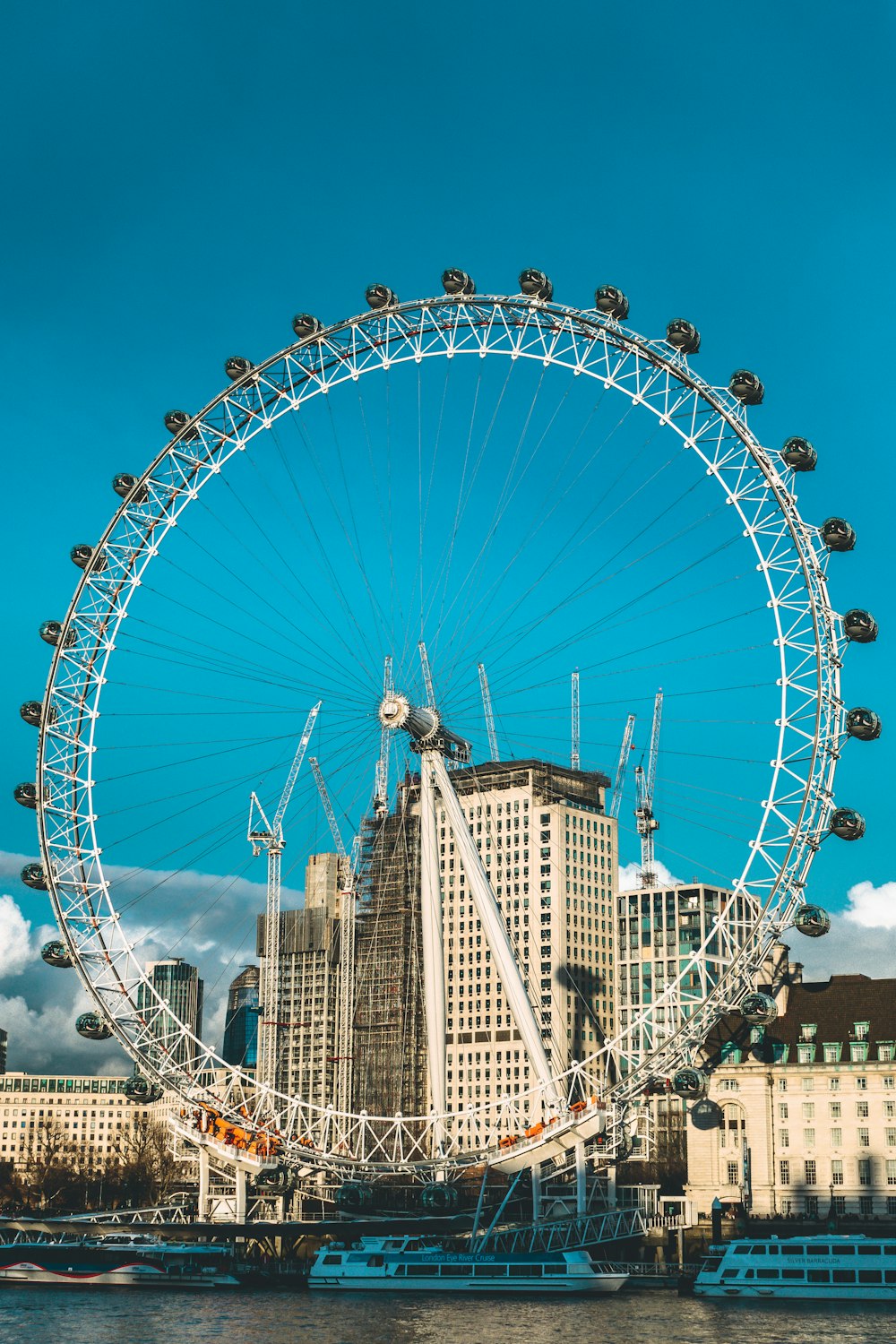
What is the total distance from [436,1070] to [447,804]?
1525cm

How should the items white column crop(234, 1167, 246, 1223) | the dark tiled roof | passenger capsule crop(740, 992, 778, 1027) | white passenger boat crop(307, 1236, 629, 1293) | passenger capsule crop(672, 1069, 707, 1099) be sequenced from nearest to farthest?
passenger capsule crop(740, 992, 778, 1027) < white passenger boat crop(307, 1236, 629, 1293) < passenger capsule crop(672, 1069, 707, 1099) < white column crop(234, 1167, 246, 1223) < the dark tiled roof

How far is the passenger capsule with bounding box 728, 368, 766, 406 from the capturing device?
297ft

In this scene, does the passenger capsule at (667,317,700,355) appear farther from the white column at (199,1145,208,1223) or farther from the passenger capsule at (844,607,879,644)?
the white column at (199,1145,208,1223)

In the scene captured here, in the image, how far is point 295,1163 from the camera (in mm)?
112000

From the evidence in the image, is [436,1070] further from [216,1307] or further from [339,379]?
[339,379]

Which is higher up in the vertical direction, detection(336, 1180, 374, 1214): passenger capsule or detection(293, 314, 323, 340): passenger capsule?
detection(293, 314, 323, 340): passenger capsule

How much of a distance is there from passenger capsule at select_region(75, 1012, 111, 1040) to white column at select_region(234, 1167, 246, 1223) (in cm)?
1435

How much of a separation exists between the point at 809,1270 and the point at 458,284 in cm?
5669

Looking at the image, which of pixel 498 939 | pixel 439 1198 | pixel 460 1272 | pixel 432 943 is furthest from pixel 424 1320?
pixel 439 1198

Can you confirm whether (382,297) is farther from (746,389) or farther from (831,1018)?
(831,1018)

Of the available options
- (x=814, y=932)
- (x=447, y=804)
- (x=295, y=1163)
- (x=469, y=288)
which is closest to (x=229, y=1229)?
(x=295, y=1163)

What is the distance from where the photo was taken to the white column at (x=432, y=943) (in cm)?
9662

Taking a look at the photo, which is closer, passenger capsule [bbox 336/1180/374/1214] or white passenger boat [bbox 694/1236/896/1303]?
white passenger boat [bbox 694/1236/896/1303]

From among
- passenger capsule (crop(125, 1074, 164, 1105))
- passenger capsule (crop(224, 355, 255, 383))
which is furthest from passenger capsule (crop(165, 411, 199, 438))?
passenger capsule (crop(125, 1074, 164, 1105))
